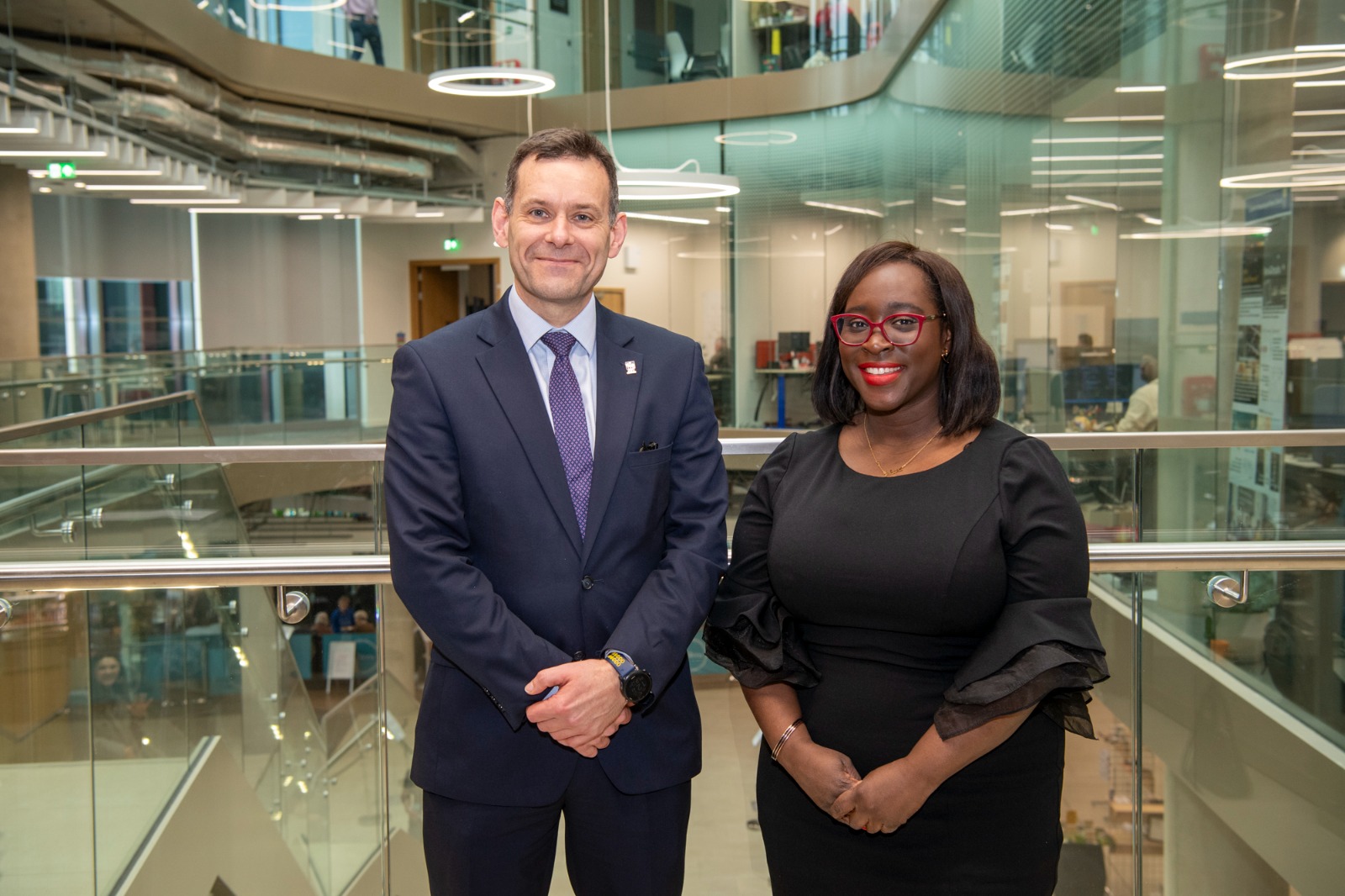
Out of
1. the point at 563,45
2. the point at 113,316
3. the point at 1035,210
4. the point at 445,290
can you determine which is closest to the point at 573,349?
the point at 1035,210

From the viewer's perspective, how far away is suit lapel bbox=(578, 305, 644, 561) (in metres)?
1.70

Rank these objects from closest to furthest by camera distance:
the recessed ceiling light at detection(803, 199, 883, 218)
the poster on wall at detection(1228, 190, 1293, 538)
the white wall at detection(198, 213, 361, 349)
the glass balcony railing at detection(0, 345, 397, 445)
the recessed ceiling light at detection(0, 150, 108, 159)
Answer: the poster on wall at detection(1228, 190, 1293, 538) < the recessed ceiling light at detection(0, 150, 108, 159) < the glass balcony railing at detection(0, 345, 397, 445) < the recessed ceiling light at detection(803, 199, 883, 218) < the white wall at detection(198, 213, 361, 349)

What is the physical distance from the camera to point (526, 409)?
1.72m

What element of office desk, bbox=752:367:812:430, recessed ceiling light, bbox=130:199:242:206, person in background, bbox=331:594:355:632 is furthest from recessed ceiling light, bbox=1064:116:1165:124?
recessed ceiling light, bbox=130:199:242:206

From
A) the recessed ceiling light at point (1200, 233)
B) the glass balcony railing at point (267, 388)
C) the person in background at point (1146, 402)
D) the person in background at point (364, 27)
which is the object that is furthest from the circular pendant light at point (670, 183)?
the person in background at point (364, 27)

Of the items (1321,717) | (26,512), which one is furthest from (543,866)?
(1321,717)

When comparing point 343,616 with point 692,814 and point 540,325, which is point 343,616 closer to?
point 692,814

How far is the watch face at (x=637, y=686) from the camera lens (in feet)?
5.33

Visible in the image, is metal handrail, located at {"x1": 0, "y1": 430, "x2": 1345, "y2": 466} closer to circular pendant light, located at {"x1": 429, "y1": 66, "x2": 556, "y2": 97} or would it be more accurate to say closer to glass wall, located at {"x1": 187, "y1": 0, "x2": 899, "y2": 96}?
circular pendant light, located at {"x1": 429, "y1": 66, "x2": 556, "y2": 97}

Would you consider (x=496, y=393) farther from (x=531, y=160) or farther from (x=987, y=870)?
(x=987, y=870)

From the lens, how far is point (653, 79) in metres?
14.5

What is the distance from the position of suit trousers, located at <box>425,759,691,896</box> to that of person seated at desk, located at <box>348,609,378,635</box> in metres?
1.00

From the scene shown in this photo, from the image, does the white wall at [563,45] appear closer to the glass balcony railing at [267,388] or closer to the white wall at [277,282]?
the glass balcony railing at [267,388]

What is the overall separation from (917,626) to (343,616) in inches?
101
